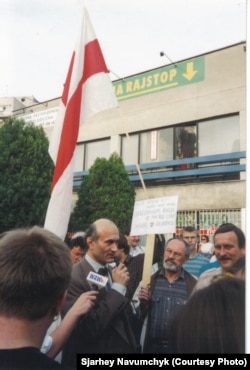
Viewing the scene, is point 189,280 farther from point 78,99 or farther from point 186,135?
point 78,99

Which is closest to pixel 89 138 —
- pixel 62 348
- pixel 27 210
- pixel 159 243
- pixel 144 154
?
pixel 144 154

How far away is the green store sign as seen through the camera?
1754 millimetres

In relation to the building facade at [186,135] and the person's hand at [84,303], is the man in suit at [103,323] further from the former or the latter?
the building facade at [186,135]

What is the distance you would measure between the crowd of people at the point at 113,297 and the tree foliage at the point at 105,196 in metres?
0.12

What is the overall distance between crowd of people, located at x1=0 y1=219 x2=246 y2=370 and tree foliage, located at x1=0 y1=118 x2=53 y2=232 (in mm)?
260

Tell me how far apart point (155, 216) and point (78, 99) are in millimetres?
670

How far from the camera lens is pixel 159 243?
6.39 feet

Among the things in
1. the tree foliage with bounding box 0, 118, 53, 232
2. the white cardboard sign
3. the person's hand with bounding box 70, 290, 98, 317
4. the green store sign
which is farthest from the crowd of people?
the green store sign

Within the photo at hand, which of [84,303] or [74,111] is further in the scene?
[74,111]

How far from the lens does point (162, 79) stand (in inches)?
72.9

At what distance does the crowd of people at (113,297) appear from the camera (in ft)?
2.99

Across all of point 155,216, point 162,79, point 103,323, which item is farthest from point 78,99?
point 103,323

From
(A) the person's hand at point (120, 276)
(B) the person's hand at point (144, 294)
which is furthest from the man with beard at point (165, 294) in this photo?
(A) the person's hand at point (120, 276)

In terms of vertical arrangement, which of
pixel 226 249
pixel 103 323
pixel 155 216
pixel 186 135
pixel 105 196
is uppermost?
pixel 186 135
